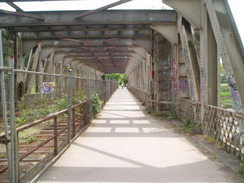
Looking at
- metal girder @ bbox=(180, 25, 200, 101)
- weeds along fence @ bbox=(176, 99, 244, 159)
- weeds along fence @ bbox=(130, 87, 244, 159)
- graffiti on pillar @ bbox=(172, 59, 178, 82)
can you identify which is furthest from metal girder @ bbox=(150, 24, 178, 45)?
weeds along fence @ bbox=(176, 99, 244, 159)

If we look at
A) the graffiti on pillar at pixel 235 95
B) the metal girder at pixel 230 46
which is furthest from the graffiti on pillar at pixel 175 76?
the graffiti on pillar at pixel 235 95

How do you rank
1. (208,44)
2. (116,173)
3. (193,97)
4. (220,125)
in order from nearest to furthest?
(116,173) < (220,125) < (208,44) < (193,97)

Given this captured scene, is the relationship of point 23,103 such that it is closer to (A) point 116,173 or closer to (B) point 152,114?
(A) point 116,173

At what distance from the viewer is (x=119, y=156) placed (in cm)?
597

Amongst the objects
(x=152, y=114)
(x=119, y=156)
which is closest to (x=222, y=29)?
(x=119, y=156)

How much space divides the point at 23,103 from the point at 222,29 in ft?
15.4

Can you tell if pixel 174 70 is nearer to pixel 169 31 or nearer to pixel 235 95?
pixel 169 31

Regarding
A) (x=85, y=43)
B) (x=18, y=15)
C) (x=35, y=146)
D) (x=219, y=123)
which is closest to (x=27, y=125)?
(x=35, y=146)

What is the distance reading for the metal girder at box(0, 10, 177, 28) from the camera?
36.4 ft

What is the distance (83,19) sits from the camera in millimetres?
11156

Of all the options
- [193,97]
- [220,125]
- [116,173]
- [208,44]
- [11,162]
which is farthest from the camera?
[193,97]

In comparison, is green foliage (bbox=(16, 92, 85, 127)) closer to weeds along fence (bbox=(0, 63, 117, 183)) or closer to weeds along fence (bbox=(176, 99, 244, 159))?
weeds along fence (bbox=(0, 63, 117, 183))

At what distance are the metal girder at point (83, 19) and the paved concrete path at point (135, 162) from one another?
490cm

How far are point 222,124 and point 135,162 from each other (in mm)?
2260
